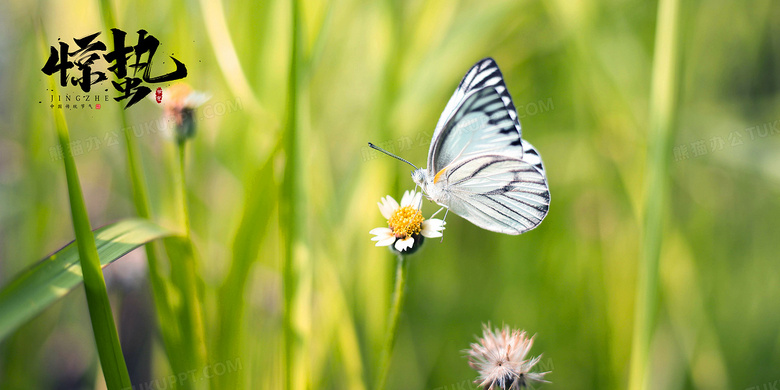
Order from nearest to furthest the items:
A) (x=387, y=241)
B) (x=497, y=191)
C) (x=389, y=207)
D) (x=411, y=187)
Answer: (x=387, y=241) < (x=389, y=207) < (x=497, y=191) < (x=411, y=187)

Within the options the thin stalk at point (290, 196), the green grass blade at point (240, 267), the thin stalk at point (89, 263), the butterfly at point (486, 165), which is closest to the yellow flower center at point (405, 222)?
the butterfly at point (486, 165)

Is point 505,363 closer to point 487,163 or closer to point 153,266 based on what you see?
point 487,163

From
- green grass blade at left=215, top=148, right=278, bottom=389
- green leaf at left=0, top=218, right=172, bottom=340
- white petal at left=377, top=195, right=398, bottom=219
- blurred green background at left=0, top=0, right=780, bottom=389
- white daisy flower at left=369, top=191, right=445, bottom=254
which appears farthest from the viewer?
blurred green background at left=0, top=0, right=780, bottom=389

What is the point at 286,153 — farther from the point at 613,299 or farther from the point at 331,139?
the point at 613,299

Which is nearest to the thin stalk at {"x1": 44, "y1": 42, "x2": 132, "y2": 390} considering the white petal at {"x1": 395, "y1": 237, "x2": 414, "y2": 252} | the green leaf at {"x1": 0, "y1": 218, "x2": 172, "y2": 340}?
the green leaf at {"x1": 0, "y1": 218, "x2": 172, "y2": 340}

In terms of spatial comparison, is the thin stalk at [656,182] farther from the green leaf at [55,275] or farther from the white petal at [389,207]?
the green leaf at [55,275]

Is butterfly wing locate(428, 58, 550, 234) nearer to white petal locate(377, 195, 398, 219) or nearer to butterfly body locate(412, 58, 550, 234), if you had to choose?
butterfly body locate(412, 58, 550, 234)

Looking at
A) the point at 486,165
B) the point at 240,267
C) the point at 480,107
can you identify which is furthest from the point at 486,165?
the point at 240,267
